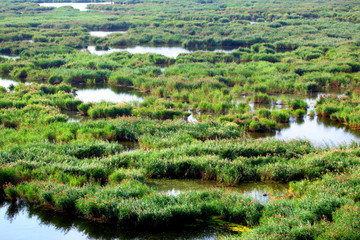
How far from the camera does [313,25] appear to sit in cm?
5750

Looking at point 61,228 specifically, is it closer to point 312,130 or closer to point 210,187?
point 210,187

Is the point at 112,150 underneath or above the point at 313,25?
underneath

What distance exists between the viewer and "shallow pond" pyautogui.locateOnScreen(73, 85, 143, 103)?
81.2 feet

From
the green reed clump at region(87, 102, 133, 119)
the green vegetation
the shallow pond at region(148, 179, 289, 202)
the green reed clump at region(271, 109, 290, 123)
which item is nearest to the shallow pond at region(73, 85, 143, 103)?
the green vegetation

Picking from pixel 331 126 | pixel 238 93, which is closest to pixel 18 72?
pixel 238 93

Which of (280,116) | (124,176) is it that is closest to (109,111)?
(124,176)

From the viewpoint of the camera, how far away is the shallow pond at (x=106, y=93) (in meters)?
24.8

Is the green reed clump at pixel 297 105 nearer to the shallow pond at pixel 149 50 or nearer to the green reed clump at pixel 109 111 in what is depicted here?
the green reed clump at pixel 109 111

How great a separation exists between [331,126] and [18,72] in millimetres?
24161

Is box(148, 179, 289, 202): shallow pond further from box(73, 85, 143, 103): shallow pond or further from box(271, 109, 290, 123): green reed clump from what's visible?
box(73, 85, 143, 103): shallow pond

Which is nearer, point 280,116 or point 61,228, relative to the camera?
point 61,228

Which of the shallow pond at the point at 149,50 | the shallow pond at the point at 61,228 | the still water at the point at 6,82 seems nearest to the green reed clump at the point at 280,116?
the shallow pond at the point at 61,228

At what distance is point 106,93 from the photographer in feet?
86.7

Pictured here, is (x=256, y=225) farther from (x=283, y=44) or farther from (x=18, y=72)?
(x=283, y=44)
